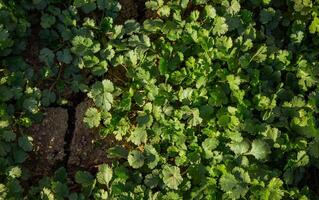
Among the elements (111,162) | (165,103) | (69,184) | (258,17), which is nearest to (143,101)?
(165,103)

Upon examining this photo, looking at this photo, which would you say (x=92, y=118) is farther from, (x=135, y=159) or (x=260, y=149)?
(x=260, y=149)

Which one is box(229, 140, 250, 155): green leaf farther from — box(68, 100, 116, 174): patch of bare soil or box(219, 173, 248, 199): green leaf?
box(68, 100, 116, 174): patch of bare soil

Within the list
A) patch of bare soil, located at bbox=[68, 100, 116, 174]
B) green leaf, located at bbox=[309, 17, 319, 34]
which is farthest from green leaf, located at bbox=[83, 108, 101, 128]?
green leaf, located at bbox=[309, 17, 319, 34]

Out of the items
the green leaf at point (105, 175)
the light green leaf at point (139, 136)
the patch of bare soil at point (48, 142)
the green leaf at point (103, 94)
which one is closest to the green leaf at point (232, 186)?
the light green leaf at point (139, 136)

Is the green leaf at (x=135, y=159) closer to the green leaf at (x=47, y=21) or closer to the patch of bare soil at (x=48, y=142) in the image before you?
the patch of bare soil at (x=48, y=142)

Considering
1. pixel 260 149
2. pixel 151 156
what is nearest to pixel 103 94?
pixel 151 156

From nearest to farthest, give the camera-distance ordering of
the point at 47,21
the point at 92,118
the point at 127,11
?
the point at 92,118 < the point at 47,21 < the point at 127,11
